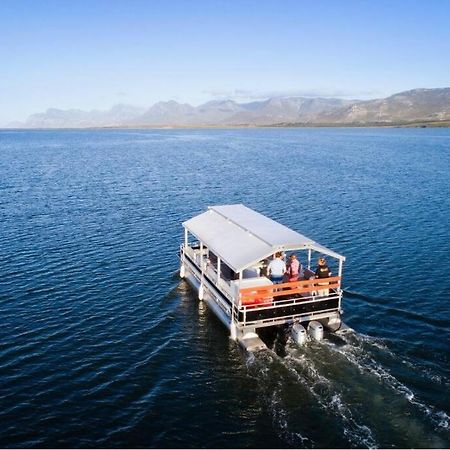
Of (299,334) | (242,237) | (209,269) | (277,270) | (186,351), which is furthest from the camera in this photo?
(209,269)

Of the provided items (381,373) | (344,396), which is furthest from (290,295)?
(344,396)

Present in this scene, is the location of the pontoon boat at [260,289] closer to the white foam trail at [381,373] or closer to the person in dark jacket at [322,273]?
the person in dark jacket at [322,273]

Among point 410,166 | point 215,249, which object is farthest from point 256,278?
point 410,166

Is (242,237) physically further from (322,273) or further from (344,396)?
(344,396)

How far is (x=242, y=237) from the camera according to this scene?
28938mm

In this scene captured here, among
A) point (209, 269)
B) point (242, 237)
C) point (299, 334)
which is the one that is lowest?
point (299, 334)

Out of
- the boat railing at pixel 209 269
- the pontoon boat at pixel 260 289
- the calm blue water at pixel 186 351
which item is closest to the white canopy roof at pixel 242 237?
the pontoon boat at pixel 260 289

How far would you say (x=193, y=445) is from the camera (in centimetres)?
1797

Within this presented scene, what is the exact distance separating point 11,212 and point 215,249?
37580mm

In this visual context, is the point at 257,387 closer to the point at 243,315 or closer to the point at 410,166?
the point at 243,315

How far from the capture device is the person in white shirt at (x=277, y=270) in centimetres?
2747

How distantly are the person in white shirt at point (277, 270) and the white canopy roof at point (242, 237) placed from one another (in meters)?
1.43

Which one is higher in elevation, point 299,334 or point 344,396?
point 299,334

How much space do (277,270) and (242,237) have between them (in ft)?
10.3
